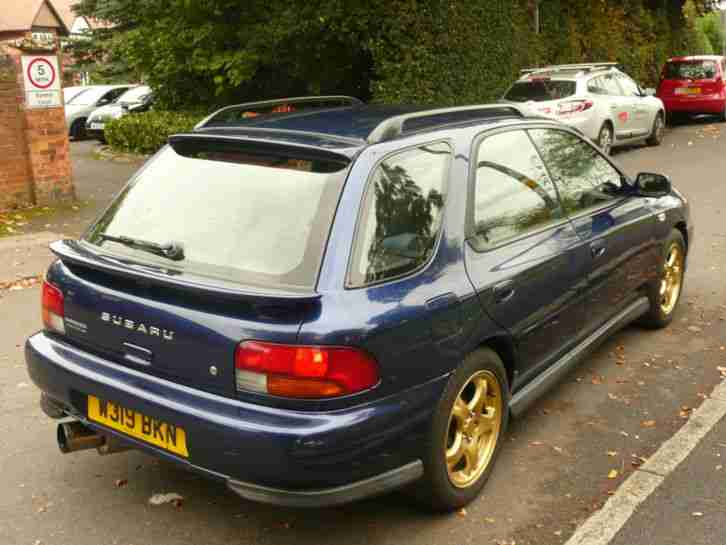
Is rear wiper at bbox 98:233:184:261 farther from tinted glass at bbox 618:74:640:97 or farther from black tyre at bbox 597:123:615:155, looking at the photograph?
tinted glass at bbox 618:74:640:97

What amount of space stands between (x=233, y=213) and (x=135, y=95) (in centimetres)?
2073

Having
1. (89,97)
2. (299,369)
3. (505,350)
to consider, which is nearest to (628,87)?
(505,350)

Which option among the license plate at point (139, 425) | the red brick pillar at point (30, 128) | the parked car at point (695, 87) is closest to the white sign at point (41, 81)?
the red brick pillar at point (30, 128)

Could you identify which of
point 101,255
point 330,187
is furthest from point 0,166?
point 330,187

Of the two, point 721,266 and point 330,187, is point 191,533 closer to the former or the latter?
point 330,187

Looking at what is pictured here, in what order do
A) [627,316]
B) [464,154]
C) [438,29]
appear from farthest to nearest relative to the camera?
[438,29] → [627,316] → [464,154]

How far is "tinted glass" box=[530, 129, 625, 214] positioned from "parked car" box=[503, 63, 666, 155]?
9533mm

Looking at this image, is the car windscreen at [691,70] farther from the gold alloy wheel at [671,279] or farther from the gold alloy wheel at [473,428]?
the gold alloy wheel at [473,428]

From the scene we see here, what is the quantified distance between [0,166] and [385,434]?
371 inches

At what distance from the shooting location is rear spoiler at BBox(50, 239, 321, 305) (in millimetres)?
3080

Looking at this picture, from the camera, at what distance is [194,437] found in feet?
10.5

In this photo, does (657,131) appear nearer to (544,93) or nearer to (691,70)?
(544,93)

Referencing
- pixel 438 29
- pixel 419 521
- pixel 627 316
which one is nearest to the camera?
pixel 419 521

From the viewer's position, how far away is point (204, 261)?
11.2ft
